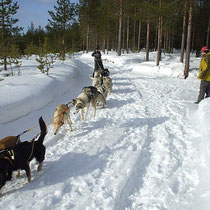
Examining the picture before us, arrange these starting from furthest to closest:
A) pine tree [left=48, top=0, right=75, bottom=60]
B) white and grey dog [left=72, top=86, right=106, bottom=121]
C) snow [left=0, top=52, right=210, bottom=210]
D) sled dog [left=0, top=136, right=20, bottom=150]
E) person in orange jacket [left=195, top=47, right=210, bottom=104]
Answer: pine tree [left=48, top=0, right=75, bottom=60]
person in orange jacket [left=195, top=47, right=210, bottom=104]
white and grey dog [left=72, top=86, right=106, bottom=121]
sled dog [left=0, top=136, right=20, bottom=150]
snow [left=0, top=52, right=210, bottom=210]

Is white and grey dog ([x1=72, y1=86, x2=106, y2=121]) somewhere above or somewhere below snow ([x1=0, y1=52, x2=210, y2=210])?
above

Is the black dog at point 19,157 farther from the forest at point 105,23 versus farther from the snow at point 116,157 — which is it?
the forest at point 105,23

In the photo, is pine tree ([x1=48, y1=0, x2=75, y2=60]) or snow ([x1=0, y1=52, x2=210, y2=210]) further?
pine tree ([x1=48, y1=0, x2=75, y2=60])

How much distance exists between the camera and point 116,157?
163 inches

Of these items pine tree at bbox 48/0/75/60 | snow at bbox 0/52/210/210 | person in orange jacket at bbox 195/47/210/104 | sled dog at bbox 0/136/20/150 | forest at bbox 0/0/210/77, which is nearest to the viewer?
snow at bbox 0/52/210/210

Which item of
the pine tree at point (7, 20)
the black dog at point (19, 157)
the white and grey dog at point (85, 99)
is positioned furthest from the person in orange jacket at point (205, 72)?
the pine tree at point (7, 20)

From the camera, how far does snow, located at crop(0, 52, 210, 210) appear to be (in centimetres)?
298

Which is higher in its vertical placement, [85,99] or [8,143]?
[85,99]

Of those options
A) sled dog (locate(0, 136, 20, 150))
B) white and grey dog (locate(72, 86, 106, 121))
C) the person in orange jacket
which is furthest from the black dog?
the person in orange jacket

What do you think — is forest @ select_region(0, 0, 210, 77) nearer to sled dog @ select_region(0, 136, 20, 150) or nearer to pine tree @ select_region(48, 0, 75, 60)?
pine tree @ select_region(48, 0, 75, 60)

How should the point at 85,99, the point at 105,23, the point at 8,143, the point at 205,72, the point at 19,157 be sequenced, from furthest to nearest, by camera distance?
1. the point at 105,23
2. the point at 205,72
3. the point at 85,99
4. the point at 8,143
5. the point at 19,157

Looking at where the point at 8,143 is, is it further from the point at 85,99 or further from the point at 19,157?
the point at 85,99

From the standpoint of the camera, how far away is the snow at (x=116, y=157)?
9.79ft

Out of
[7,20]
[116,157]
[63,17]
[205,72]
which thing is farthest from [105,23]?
[116,157]
